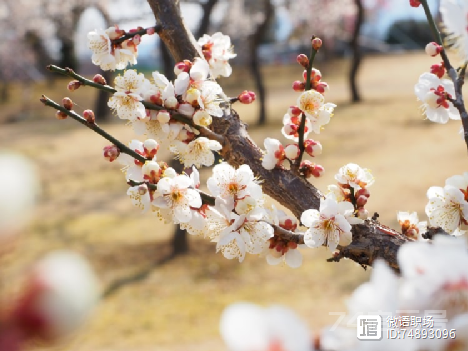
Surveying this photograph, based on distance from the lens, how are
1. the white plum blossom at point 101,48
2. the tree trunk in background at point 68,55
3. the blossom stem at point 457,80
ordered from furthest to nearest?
1. the tree trunk in background at point 68,55
2. the white plum blossom at point 101,48
3. the blossom stem at point 457,80

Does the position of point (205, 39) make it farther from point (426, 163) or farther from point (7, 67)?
point (7, 67)

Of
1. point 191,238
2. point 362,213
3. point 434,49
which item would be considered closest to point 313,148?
point 362,213

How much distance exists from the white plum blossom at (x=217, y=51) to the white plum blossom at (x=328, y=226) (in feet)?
1.32

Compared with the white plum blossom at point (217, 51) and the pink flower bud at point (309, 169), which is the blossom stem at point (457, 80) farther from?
the white plum blossom at point (217, 51)

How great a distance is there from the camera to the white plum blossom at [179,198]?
0.75 metres

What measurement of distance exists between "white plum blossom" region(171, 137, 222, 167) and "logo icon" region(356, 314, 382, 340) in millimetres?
531

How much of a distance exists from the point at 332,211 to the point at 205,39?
0.48 metres

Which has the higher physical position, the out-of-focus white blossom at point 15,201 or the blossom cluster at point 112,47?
the blossom cluster at point 112,47

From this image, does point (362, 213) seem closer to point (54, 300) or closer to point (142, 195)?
point (142, 195)

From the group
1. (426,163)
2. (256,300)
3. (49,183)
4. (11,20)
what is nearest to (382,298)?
(256,300)

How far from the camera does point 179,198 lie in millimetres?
758

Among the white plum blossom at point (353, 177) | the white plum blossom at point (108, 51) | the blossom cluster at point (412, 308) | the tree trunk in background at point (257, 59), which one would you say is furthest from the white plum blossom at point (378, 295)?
the tree trunk in background at point (257, 59)

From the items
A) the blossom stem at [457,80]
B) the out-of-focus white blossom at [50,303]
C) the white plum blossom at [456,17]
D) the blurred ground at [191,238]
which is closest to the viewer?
the out-of-focus white blossom at [50,303]

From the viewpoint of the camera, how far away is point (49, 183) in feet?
20.5
